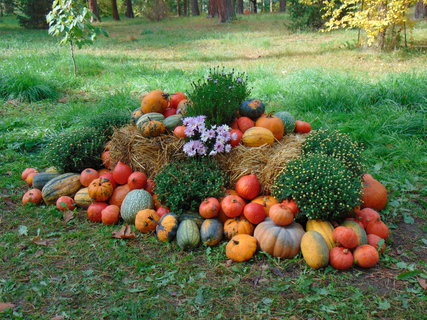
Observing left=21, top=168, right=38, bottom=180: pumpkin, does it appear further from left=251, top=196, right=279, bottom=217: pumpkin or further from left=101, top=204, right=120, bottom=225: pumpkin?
left=251, top=196, right=279, bottom=217: pumpkin

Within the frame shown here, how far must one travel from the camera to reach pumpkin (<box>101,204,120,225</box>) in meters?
3.88

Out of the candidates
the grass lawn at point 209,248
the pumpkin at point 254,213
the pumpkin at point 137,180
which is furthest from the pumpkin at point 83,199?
the pumpkin at point 254,213

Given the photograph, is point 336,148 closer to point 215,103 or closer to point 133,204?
point 215,103

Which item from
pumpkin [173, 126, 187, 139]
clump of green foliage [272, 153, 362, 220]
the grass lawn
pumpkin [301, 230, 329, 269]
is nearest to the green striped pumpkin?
pumpkin [173, 126, 187, 139]

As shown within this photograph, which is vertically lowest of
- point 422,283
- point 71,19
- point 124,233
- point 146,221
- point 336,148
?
point 422,283

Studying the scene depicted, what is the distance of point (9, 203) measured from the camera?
14.3ft

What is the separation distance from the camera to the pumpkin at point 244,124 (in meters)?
4.33

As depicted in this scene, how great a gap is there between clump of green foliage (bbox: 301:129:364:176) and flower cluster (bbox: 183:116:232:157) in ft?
2.68

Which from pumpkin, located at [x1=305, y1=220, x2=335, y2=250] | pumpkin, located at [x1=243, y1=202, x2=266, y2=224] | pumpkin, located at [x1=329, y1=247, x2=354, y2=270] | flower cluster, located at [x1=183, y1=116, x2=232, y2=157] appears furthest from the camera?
flower cluster, located at [x1=183, y1=116, x2=232, y2=157]

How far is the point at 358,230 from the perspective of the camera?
10.8 ft

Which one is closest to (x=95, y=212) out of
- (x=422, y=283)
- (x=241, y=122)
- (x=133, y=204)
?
(x=133, y=204)

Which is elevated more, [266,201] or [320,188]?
[320,188]

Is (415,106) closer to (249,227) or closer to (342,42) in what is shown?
(249,227)

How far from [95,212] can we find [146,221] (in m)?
0.64
